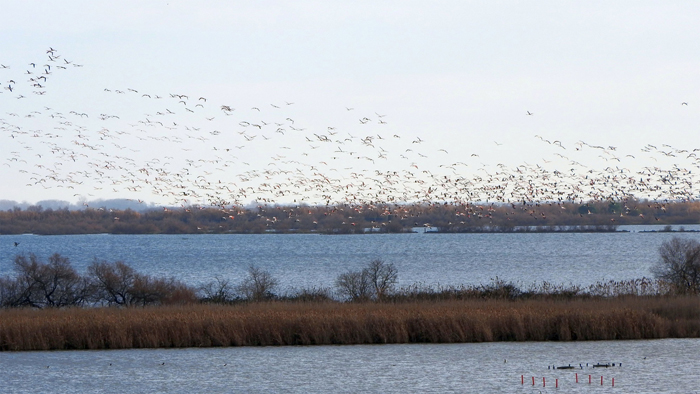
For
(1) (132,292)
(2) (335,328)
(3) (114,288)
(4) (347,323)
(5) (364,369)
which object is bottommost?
(5) (364,369)

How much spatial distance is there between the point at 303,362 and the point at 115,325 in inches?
310

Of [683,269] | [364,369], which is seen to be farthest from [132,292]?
[683,269]

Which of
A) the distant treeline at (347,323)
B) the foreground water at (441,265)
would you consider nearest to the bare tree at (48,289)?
the distant treeline at (347,323)

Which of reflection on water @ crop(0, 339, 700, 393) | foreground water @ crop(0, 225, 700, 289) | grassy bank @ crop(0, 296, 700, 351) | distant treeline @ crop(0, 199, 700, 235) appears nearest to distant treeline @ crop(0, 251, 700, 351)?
grassy bank @ crop(0, 296, 700, 351)

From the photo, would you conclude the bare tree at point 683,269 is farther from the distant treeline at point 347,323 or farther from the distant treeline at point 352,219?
the distant treeline at point 352,219

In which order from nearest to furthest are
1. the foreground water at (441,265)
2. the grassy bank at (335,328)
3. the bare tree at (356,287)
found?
the grassy bank at (335,328) → the bare tree at (356,287) → the foreground water at (441,265)

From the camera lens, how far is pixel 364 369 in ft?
84.9

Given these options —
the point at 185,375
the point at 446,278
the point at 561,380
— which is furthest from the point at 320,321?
the point at 446,278

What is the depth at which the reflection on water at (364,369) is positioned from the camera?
23.1 m

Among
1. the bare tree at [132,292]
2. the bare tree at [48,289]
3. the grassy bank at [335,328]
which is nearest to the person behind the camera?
the grassy bank at [335,328]

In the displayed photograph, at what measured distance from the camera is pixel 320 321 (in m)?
31.4

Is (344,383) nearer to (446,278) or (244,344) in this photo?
(244,344)

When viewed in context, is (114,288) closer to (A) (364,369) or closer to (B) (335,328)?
(B) (335,328)

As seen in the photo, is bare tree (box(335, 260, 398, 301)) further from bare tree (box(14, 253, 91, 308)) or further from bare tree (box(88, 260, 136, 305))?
bare tree (box(14, 253, 91, 308))
